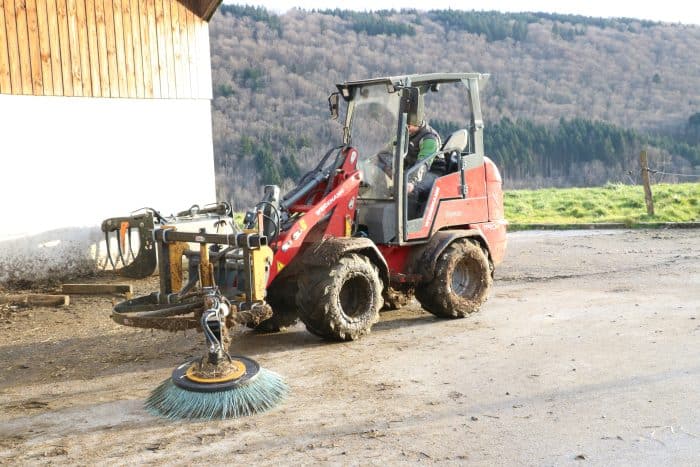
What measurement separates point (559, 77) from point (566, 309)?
85054 mm

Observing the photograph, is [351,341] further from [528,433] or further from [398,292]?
[528,433]

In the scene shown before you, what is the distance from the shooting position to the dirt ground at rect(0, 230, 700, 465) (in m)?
4.97

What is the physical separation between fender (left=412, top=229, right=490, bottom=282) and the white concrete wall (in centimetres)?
577

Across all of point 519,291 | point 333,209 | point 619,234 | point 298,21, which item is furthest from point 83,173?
point 298,21

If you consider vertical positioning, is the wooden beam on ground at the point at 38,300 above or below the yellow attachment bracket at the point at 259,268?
below

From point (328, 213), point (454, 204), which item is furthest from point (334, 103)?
point (454, 204)

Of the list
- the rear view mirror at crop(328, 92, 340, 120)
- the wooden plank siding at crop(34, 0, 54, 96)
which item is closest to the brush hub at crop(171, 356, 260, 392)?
the rear view mirror at crop(328, 92, 340, 120)

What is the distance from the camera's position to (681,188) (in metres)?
24.5

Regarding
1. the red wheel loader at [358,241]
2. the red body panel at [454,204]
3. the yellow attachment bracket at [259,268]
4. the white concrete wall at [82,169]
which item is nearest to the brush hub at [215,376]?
the red wheel loader at [358,241]

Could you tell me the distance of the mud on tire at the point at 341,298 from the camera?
741 centimetres

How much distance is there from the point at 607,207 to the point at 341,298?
597 inches

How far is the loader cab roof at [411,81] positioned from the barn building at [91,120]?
4799 millimetres

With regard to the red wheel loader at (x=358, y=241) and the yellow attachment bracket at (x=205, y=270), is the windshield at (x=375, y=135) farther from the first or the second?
the yellow attachment bracket at (x=205, y=270)

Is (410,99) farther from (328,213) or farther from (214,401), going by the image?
(214,401)
